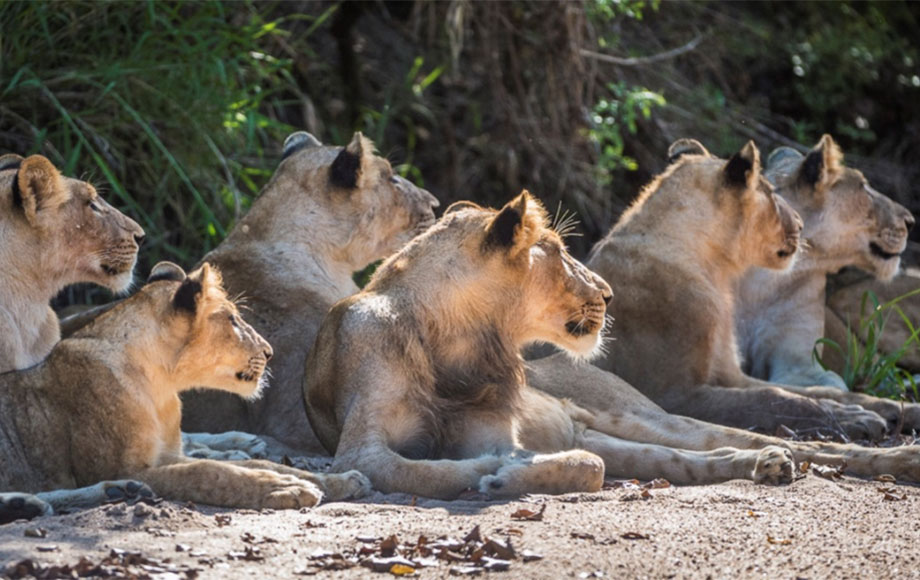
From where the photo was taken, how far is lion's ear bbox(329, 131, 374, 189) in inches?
269

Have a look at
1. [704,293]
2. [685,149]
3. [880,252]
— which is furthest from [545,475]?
[880,252]

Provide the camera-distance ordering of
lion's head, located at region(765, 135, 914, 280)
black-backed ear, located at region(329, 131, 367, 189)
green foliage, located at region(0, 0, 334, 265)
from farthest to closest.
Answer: lion's head, located at region(765, 135, 914, 280) → green foliage, located at region(0, 0, 334, 265) → black-backed ear, located at region(329, 131, 367, 189)

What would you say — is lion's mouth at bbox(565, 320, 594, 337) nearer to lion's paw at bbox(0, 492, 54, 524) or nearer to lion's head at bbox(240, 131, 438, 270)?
lion's head at bbox(240, 131, 438, 270)

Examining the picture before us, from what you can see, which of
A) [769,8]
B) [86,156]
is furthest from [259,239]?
[769,8]

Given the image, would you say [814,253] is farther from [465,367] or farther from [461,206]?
[465,367]

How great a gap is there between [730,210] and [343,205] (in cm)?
185

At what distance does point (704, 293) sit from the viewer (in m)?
7.05

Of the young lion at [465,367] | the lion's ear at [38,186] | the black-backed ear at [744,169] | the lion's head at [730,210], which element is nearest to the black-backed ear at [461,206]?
the young lion at [465,367]

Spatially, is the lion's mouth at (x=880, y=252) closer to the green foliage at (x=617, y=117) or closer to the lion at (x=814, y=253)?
the lion at (x=814, y=253)

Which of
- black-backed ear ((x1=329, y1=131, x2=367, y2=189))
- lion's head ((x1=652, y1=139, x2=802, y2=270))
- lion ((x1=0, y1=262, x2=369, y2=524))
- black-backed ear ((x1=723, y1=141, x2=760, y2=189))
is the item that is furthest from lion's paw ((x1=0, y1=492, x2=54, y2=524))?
black-backed ear ((x1=723, y1=141, x2=760, y2=189))

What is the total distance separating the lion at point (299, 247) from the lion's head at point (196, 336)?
977 mm

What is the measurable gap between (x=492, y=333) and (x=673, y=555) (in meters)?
1.46

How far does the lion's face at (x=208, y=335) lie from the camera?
492 cm

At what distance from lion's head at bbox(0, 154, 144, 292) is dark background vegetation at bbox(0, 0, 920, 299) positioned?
107cm
